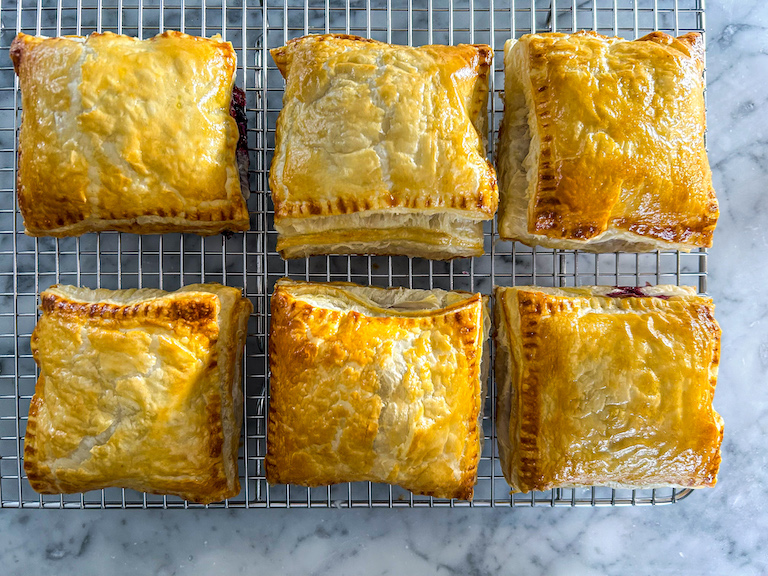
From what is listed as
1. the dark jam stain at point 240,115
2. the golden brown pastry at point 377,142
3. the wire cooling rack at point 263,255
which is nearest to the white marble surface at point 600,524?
the wire cooling rack at point 263,255

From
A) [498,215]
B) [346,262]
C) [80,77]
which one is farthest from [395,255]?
[80,77]

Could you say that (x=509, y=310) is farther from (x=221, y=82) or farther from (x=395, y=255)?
(x=221, y=82)

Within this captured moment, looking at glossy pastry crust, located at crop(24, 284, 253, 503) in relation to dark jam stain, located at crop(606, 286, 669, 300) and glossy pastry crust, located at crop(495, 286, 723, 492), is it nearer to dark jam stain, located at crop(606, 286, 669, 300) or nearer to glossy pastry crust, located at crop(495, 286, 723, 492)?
glossy pastry crust, located at crop(495, 286, 723, 492)

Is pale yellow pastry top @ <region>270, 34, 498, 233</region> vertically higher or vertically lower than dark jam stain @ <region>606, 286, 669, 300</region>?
higher

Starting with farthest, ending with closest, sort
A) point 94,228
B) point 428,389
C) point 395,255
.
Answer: point 395,255 < point 94,228 < point 428,389

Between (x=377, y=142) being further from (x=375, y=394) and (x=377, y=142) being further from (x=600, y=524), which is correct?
(x=600, y=524)

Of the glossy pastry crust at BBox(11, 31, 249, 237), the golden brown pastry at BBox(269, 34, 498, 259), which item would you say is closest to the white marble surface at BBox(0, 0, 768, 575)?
the golden brown pastry at BBox(269, 34, 498, 259)

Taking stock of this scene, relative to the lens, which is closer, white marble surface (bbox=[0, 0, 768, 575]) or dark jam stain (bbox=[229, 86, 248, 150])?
dark jam stain (bbox=[229, 86, 248, 150])
